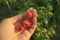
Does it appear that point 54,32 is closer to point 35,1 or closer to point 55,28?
point 55,28

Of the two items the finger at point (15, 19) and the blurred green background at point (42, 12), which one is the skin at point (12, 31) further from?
the blurred green background at point (42, 12)

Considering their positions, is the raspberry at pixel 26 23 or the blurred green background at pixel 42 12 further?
Result: the blurred green background at pixel 42 12

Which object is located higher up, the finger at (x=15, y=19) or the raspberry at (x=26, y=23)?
the finger at (x=15, y=19)

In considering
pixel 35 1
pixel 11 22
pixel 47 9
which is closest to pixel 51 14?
pixel 47 9

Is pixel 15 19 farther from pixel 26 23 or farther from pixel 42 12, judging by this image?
pixel 42 12

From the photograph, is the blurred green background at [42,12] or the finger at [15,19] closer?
the finger at [15,19]

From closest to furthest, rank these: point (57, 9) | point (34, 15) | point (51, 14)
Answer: point (34, 15) → point (51, 14) → point (57, 9)

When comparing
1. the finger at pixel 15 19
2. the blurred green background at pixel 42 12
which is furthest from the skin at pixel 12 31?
the blurred green background at pixel 42 12

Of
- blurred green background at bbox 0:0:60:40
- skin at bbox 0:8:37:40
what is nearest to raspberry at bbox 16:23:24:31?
skin at bbox 0:8:37:40
